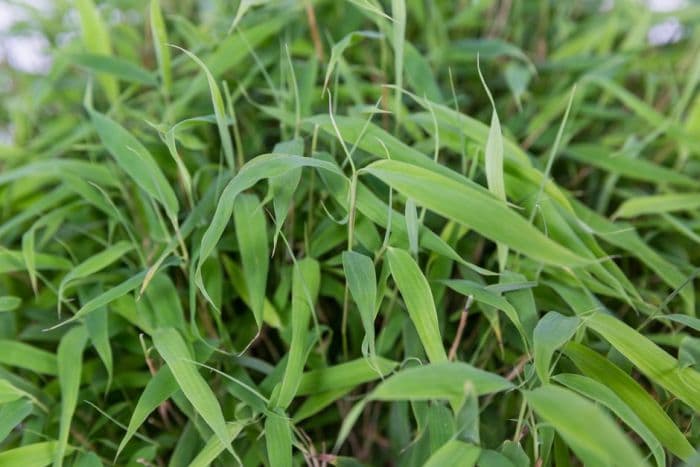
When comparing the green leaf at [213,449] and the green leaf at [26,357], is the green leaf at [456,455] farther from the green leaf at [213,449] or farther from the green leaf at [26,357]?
the green leaf at [26,357]

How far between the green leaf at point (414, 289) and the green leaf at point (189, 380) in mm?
129

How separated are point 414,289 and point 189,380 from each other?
0.49ft

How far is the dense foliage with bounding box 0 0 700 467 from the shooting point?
40 centimetres

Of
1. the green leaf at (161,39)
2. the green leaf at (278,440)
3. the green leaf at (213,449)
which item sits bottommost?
the green leaf at (213,449)

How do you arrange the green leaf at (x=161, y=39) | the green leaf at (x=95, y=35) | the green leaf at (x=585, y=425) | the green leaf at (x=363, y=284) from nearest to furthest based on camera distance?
the green leaf at (x=585, y=425) < the green leaf at (x=363, y=284) < the green leaf at (x=161, y=39) < the green leaf at (x=95, y=35)

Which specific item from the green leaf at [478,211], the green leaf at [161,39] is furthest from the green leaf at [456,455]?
the green leaf at [161,39]

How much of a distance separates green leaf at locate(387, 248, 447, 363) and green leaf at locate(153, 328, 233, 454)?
0.42ft

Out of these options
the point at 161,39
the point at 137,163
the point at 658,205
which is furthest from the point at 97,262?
the point at 658,205

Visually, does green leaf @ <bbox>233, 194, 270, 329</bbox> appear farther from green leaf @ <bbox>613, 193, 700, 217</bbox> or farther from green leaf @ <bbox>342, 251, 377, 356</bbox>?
green leaf @ <bbox>613, 193, 700, 217</bbox>

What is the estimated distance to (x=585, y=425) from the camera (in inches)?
11.1

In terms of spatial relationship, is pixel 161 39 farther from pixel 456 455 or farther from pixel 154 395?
pixel 456 455

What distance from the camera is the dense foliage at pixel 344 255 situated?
0.40 m

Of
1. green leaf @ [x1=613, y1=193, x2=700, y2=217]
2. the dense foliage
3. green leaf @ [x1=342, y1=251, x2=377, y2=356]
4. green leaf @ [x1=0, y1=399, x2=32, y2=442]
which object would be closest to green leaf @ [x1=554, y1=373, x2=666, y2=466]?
the dense foliage

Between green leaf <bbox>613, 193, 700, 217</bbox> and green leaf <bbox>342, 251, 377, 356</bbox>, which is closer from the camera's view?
green leaf <bbox>342, 251, 377, 356</bbox>
